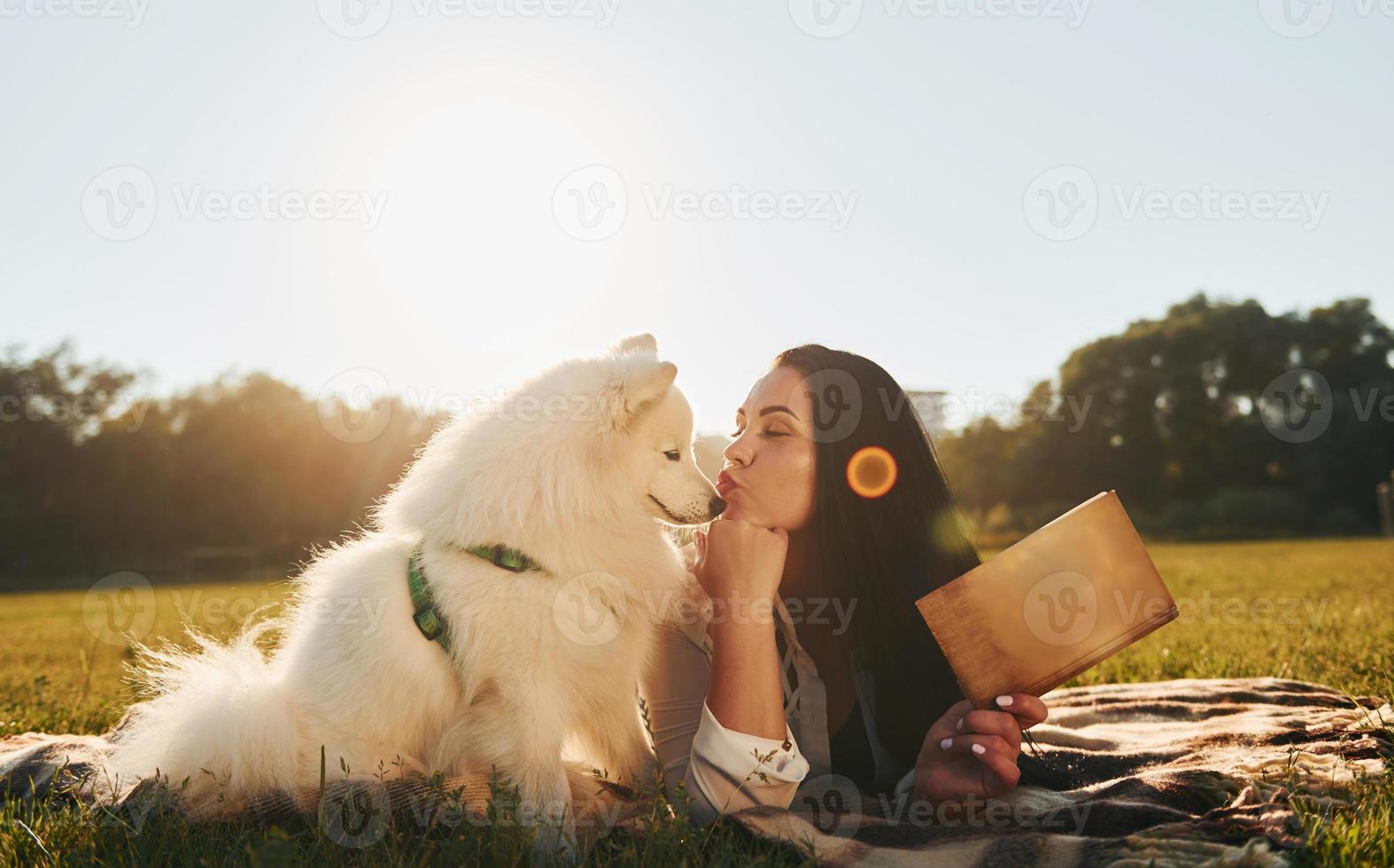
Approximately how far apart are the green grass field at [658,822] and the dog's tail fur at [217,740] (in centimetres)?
12

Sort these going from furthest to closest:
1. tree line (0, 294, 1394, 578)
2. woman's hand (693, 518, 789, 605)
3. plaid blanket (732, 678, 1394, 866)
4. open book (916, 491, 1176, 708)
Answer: tree line (0, 294, 1394, 578), woman's hand (693, 518, 789, 605), open book (916, 491, 1176, 708), plaid blanket (732, 678, 1394, 866)

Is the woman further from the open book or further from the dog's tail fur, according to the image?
the dog's tail fur

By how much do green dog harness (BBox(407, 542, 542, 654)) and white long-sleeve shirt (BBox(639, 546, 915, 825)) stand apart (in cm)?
68

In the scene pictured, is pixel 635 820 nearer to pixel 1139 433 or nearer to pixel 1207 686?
pixel 1207 686

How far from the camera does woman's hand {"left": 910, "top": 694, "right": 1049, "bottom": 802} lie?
2.24m

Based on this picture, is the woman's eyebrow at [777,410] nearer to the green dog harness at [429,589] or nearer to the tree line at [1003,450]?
the green dog harness at [429,589]

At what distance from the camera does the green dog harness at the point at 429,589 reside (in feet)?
8.27

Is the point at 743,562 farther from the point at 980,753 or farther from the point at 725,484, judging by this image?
the point at 980,753

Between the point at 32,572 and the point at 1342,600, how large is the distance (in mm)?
36530

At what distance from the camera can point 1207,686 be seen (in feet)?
13.1

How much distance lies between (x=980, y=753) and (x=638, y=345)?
6.16 feet

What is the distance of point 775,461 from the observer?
2803 mm

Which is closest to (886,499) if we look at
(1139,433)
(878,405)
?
(878,405)

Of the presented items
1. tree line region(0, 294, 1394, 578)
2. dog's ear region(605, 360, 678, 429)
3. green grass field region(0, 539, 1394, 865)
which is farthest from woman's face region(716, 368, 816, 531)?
tree line region(0, 294, 1394, 578)
